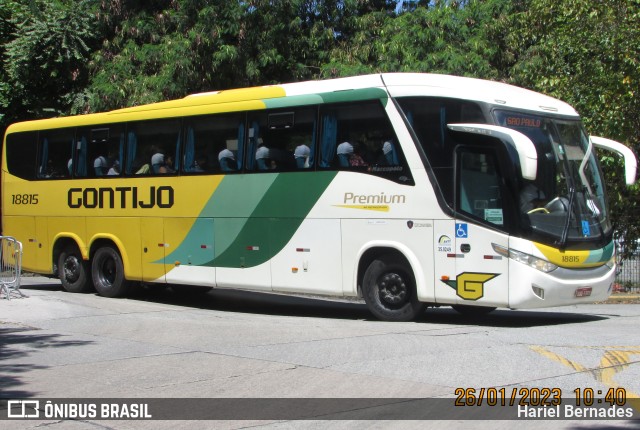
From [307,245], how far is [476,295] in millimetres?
3177

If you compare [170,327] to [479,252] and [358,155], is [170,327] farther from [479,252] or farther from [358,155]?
[479,252]

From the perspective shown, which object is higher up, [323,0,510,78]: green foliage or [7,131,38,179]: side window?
[323,0,510,78]: green foliage

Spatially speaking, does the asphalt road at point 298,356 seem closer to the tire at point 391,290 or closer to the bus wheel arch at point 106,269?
the tire at point 391,290

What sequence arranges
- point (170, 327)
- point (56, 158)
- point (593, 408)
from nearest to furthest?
point (593, 408), point (170, 327), point (56, 158)

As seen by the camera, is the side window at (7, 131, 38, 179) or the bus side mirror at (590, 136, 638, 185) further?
the side window at (7, 131, 38, 179)

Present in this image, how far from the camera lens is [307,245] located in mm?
14273

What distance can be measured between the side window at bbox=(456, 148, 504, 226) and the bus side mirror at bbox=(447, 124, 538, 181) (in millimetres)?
356

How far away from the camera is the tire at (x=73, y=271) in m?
18.2

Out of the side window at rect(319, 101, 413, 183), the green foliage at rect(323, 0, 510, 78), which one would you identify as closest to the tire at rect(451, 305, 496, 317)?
the side window at rect(319, 101, 413, 183)

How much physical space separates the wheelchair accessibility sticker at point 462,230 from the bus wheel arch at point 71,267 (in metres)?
9.05

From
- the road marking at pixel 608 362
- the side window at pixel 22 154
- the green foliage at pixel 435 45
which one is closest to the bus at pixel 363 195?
the road marking at pixel 608 362

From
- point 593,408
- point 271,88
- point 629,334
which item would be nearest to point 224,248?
point 271,88

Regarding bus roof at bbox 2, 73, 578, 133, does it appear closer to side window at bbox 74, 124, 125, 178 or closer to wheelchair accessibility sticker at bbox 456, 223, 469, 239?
side window at bbox 74, 124, 125, 178

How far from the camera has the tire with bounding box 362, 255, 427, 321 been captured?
43.5 feet
